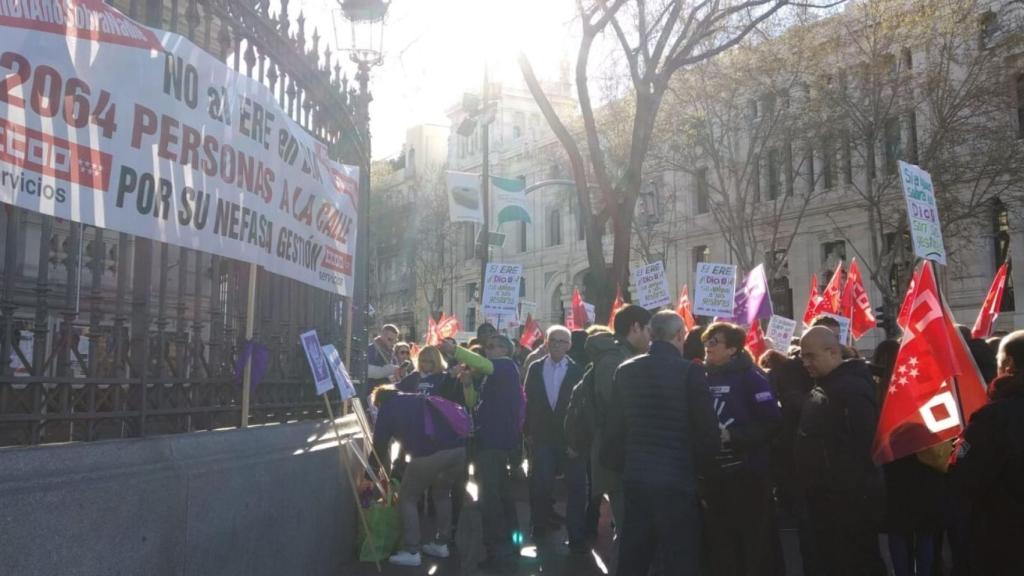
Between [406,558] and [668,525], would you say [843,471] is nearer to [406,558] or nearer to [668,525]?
[668,525]

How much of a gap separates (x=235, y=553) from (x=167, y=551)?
68cm

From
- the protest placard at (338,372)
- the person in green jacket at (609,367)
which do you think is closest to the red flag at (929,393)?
the person in green jacket at (609,367)

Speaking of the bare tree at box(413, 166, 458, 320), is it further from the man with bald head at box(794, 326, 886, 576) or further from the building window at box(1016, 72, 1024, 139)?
the man with bald head at box(794, 326, 886, 576)

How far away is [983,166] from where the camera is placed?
74.6 ft

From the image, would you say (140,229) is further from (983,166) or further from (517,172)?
(517,172)

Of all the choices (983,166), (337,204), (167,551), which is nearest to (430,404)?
(337,204)

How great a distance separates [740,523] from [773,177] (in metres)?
30.3

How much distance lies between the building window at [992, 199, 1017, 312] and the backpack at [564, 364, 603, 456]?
82.9 feet

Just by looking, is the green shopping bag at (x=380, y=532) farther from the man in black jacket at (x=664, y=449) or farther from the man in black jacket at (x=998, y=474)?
the man in black jacket at (x=998, y=474)

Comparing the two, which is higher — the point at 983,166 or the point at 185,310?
the point at 983,166

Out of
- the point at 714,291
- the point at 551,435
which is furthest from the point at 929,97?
the point at 551,435

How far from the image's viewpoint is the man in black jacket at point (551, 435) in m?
7.99

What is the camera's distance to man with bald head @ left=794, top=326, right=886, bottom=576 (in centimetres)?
499

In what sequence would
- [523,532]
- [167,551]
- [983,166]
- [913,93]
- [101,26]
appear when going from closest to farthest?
[101,26], [167,551], [523,532], [983,166], [913,93]
